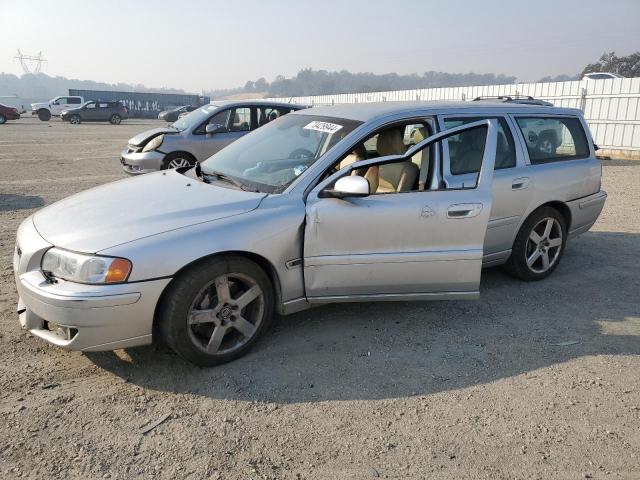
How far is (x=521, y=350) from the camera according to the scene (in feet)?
11.7

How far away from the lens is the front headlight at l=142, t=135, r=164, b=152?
31.5 feet

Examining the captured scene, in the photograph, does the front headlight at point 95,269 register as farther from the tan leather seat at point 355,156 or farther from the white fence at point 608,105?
the white fence at point 608,105

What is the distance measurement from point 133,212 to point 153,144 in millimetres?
6934

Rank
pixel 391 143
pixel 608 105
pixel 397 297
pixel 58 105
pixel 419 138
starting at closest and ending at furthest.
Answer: pixel 397 297 < pixel 391 143 < pixel 419 138 < pixel 608 105 < pixel 58 105

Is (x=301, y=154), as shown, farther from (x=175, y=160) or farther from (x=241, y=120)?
(x=241, y=120)

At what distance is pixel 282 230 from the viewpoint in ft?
10.8

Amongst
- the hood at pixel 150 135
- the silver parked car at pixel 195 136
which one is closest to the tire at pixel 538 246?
the silver parked car at pixel 195 136

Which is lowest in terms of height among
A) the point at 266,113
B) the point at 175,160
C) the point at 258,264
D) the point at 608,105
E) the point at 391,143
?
the point at 258,264

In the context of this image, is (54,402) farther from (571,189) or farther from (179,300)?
(571,189)

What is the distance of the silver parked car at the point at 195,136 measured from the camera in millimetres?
9609

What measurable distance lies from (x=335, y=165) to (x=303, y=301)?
99 cm

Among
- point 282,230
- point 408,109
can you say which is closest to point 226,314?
point 282,230

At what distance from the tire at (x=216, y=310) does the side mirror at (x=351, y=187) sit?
29.2 inches

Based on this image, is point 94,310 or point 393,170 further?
point 393,170
